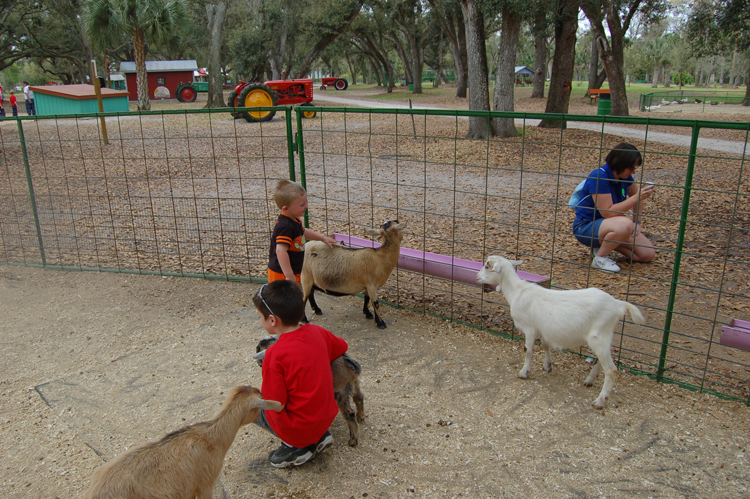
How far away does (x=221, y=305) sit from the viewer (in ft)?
18.3

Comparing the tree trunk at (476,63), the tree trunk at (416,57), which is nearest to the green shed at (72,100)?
the tree trunk at (476,63)

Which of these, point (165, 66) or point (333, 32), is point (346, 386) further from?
point (165, 66)

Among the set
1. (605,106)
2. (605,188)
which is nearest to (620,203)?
(605,188)

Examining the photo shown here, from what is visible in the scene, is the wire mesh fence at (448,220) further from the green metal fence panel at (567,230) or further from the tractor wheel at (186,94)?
the tractor wheel at (186,94)

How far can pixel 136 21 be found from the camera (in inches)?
936

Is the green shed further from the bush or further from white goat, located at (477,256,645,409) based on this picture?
the bush

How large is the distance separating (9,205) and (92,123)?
13.6 m

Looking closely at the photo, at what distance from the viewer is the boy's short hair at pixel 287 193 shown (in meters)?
4.30

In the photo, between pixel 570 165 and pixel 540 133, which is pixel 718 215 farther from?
pixel 540 133

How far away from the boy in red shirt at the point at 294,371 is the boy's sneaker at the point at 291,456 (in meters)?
0.07

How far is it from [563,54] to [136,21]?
60.1ft

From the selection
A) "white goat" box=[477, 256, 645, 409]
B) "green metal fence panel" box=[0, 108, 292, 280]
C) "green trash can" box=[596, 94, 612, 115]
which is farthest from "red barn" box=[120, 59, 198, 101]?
"white goat" box=[477, 256, 645, 409]

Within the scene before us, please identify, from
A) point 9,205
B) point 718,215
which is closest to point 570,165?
point 718,215

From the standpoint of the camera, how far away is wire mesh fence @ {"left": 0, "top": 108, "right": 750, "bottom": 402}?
14.4 ft
